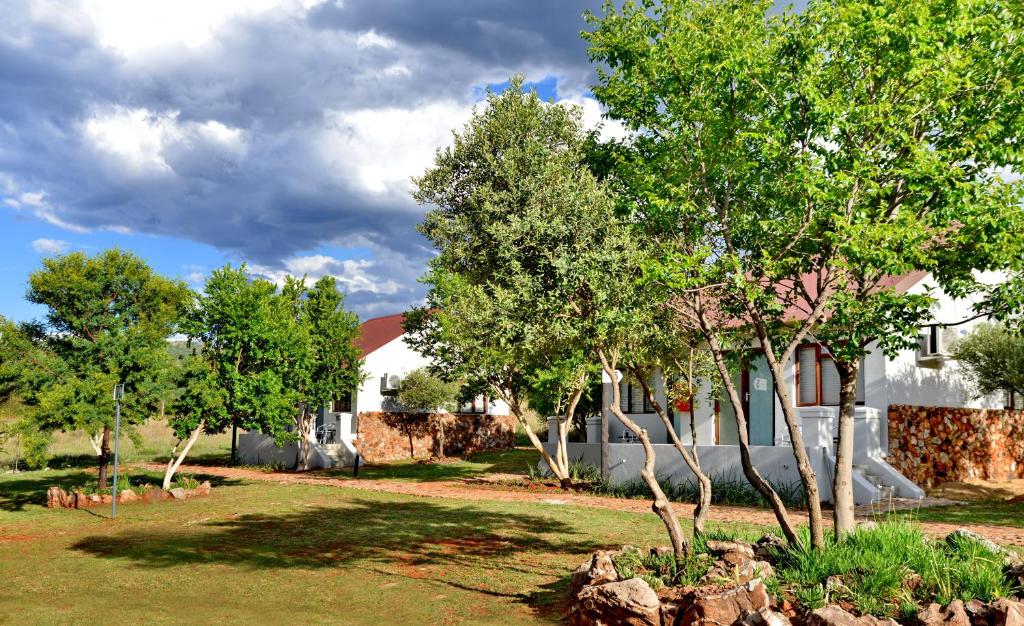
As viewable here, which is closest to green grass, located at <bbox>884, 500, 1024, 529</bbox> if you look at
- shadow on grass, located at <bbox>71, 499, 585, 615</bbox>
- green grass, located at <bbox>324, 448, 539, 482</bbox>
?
shadow on grass, located at <bbox>71, 499, 585, 615</bbox>

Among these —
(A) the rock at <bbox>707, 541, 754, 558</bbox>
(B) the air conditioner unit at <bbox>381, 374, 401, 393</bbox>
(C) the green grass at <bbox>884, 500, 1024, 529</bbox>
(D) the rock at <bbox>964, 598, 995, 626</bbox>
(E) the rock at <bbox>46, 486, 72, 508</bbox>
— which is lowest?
(E) the rock at <bbox>46, 486, 72, 508</bbox>

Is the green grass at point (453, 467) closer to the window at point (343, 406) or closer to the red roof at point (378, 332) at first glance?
the window at point (343, 406)

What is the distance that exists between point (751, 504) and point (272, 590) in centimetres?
1393

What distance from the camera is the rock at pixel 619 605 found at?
9109 millimetres

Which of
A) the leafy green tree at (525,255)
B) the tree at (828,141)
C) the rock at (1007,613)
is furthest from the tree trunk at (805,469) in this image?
the rock at (1007,613)

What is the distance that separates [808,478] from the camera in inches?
426

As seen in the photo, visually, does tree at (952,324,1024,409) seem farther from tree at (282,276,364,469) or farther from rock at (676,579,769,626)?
tree at (282,276,364,469)

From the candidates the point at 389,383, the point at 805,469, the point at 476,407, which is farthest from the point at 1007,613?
the point at 476,407

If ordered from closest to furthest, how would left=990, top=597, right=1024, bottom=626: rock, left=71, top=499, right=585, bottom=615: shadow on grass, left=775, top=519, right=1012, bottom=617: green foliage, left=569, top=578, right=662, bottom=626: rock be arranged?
left=990, top=597, right=1024, bottom=626: rock → left=775, top=519, right=1012, bottom=617: green foliage → left=569, top=578, right=662, bottom=626: rock → left=71, top=499, right=585, bottom=615: shadow on grass

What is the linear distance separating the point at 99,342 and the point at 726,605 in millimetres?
22784

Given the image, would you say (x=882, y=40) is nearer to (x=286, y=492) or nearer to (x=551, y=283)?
(x=551, y=283)

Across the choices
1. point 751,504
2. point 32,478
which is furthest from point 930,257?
point 32,478

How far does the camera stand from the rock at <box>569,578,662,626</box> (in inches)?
359

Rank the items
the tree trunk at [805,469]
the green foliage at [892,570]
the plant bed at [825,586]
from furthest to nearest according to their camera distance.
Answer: the tree trunk at [805,469], the green foliage at [892,570], the plant bed at [825,586]
